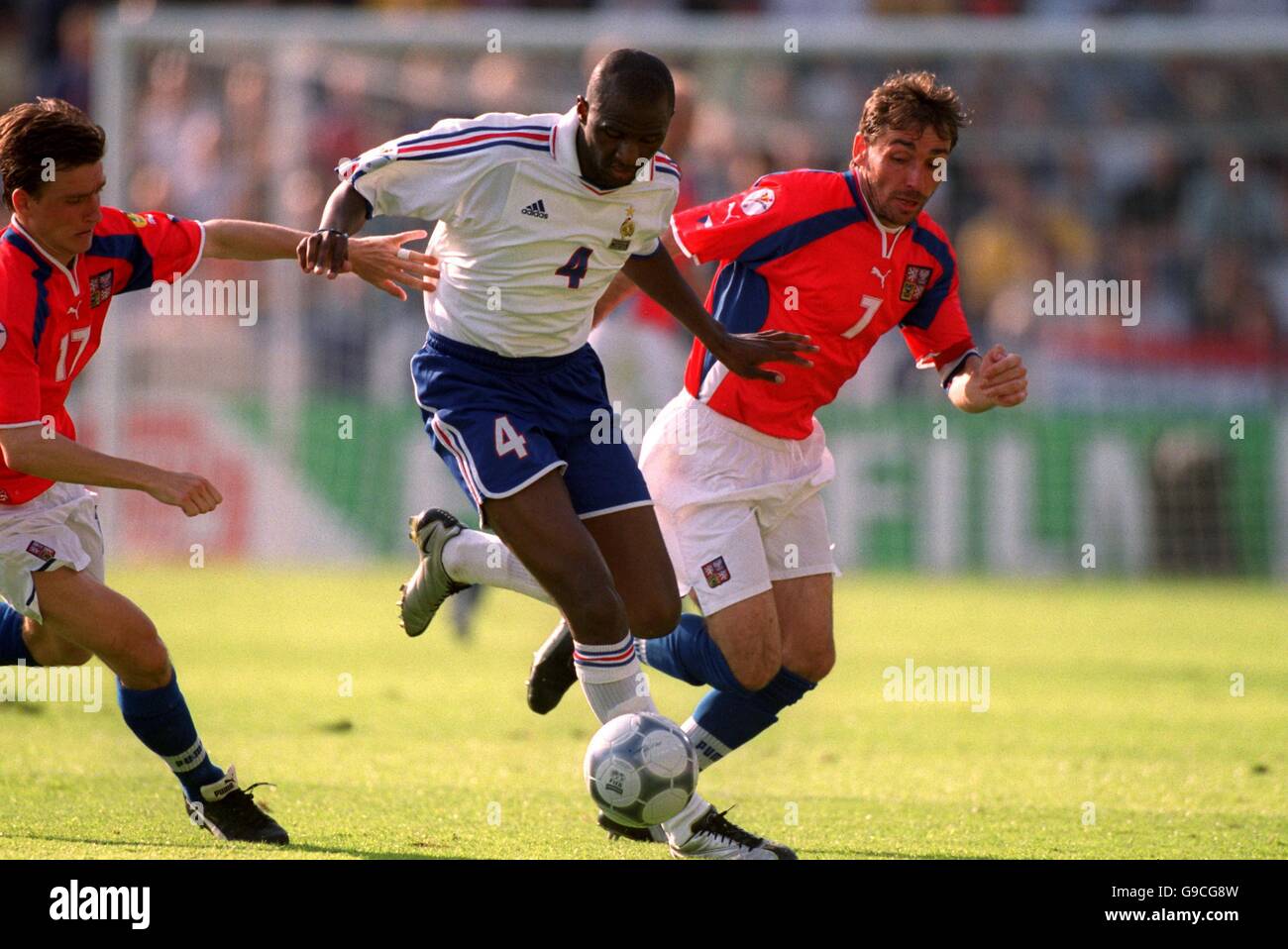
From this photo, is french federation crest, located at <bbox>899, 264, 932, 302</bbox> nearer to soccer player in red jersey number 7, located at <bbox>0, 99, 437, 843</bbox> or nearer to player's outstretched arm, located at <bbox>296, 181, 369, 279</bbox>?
soccer player in red jersey number 7, located at <bbox>0, 99, 437, 843</bbox>

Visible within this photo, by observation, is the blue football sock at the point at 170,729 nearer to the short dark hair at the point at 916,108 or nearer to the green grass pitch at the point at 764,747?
the green grass pitch at the point at 764,747

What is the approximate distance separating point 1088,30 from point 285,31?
264 inches

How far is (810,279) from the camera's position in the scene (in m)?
6.07

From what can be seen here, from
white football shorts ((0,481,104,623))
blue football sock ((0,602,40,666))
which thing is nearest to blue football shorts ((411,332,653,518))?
white football shorts ((0,481,104,623))

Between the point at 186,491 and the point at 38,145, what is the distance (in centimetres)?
117

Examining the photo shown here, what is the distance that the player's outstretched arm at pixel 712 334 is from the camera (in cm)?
579

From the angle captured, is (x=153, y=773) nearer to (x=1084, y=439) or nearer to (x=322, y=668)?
(x=322, y=668)

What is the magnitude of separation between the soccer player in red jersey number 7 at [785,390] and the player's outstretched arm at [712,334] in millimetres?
280

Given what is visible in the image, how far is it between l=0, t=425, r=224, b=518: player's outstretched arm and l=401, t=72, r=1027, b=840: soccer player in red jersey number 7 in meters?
1.43

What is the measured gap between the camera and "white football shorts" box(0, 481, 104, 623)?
551 cm

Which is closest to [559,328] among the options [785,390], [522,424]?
[522,424]
